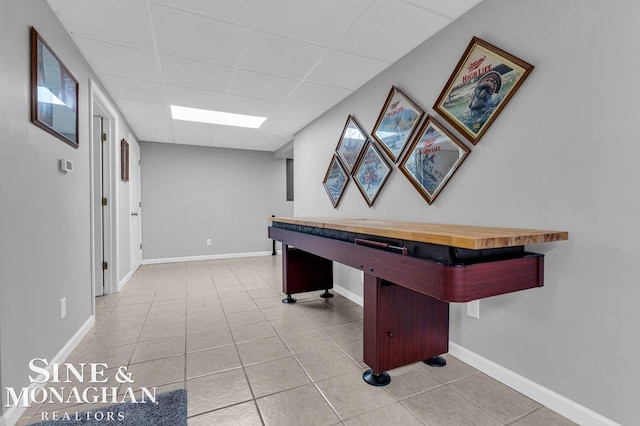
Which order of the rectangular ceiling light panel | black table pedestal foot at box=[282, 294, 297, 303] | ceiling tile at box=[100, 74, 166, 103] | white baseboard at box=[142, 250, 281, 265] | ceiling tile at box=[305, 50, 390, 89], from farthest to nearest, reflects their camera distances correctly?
white baseboard at box=[142, 250, 281, 265], the rectangular ceiling light panel, black table pedestal foot at box=[282, 294, 297, 303], ceiling tile at box=[100, 74, 166, 103], ceiling tile at box=[305, 50, 390, 89]

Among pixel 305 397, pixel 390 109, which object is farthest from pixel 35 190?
pixel 390 109

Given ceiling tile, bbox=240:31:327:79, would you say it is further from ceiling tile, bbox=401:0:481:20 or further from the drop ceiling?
ceiling tile, bbox=401:0:481:20

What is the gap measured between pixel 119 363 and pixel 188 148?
4637 mm

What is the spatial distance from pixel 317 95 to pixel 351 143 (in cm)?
66

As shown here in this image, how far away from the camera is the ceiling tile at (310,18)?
1814mm

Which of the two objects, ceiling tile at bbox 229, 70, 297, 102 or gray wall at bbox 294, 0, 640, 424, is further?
ceiling tile at bbox 229, 70, 297, 102

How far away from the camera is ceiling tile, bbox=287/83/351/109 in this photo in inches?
120

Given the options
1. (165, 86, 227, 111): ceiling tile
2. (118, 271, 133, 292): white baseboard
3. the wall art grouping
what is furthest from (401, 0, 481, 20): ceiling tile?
(118, 271, 133, 292): white baseboard

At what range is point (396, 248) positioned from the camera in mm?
1504

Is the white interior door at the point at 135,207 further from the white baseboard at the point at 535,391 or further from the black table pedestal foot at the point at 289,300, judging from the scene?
the white baseboard at the point at 535,391

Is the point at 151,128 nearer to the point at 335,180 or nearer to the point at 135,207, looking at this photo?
the point at 135,207

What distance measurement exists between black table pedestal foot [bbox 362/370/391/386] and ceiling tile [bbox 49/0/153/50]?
2.67 metres

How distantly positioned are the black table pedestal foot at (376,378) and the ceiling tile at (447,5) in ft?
7.55

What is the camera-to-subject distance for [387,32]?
211cm
